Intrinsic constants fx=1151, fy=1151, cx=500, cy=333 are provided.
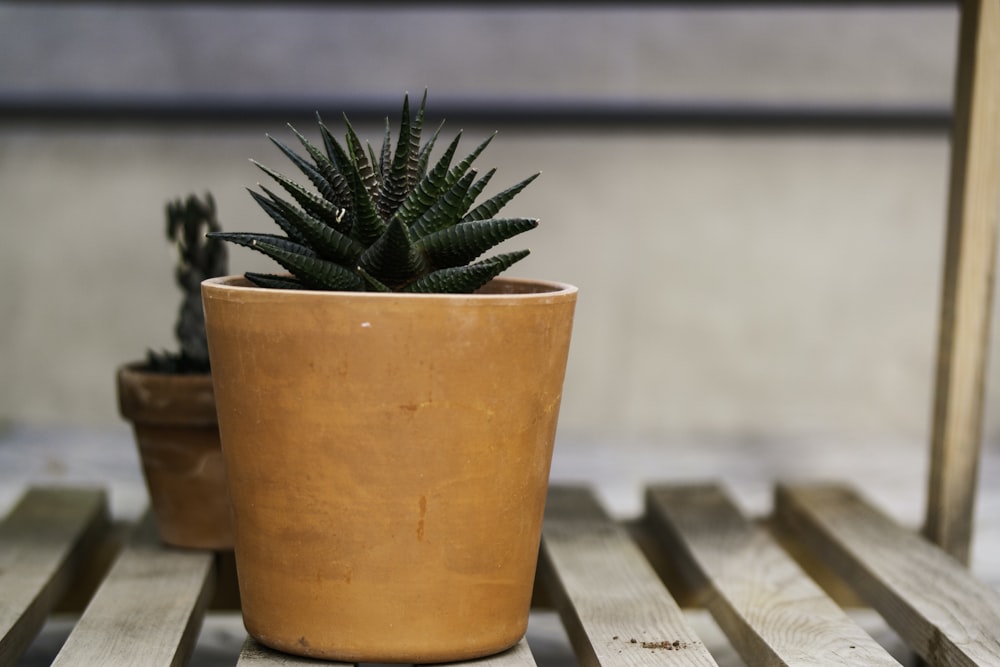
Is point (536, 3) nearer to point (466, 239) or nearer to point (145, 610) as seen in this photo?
point (466, 239)

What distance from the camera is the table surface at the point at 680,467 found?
8.64ft

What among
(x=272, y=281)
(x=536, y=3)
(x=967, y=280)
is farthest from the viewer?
(x=536, y=3)

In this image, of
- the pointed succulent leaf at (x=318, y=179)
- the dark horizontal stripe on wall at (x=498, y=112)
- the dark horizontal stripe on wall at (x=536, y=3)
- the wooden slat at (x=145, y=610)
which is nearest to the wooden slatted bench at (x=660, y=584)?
the wooden slat at (x=145, y=610)

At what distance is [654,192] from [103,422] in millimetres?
1756

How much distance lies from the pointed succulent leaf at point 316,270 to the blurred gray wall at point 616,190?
2.08m

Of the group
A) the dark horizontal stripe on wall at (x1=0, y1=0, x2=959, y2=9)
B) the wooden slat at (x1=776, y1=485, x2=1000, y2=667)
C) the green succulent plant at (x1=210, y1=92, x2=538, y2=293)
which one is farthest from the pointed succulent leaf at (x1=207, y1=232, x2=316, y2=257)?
the dark horizontal stripe on wall at (x1=0, y1=0, x2=959, y2=9)

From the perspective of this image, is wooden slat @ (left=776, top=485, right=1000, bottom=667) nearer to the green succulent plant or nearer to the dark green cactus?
the green succulent plant

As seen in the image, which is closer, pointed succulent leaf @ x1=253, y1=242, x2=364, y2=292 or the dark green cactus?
pointed succulent leaf @ x1=253, y1=242, x2=364, y2=292

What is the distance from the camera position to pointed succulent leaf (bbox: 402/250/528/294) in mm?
1117

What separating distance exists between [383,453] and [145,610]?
15.3 inches

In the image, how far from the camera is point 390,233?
1067 mm

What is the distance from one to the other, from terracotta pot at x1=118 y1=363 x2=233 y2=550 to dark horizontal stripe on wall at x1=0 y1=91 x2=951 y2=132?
74.3 inches

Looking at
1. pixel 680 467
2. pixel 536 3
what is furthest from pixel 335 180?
pixel 536 3

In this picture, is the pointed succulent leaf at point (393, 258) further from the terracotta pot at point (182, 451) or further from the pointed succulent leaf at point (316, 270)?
the terracotta pot at point (182, 451)
